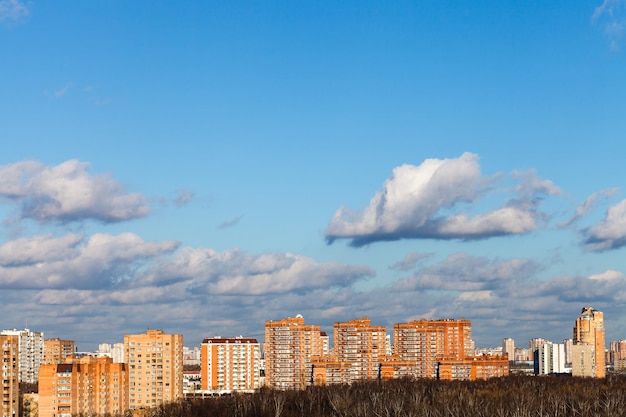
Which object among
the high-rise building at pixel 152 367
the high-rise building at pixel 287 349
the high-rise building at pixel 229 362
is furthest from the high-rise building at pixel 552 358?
the high-rise building at pixel 152 367

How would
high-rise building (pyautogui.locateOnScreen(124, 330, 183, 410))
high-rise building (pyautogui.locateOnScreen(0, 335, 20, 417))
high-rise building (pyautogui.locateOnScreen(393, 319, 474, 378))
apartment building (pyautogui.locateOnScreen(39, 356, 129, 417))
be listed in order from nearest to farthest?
1. high-rise building (pyautogui.locateOnScreen(0, 335, 20, 417))
2. apartment building (pyautogui.locateOnScreen(39, 356, 129, 417))
3. high-rise building (pyautogui.locateOnScreen(124, 330, 183, 410))
4. high-rise building (pyautogui.locateOnScreen(393, 319, 474, 378))

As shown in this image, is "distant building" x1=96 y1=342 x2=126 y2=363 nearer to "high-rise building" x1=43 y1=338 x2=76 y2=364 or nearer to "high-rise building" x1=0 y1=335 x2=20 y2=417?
"high-rise building" x1=43 y1=338 x2=76 y2=364

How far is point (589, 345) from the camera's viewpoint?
79.4 metres

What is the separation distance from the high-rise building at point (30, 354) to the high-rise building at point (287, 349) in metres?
18.5

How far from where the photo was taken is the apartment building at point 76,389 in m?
43.0

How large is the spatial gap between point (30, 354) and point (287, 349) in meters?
21.3

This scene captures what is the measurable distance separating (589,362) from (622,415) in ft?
155

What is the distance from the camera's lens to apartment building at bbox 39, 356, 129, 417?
141ft

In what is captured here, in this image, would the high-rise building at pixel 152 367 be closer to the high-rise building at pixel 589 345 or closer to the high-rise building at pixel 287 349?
the high-rise building at pixel 287 349

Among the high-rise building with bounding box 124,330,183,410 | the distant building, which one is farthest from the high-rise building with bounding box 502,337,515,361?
the high-rise building with bounding box 124,330,183,410

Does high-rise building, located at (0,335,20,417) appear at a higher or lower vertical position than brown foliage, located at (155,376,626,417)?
higher

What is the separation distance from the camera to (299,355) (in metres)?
63.3

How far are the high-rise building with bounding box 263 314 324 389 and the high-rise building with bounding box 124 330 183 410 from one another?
529 inches

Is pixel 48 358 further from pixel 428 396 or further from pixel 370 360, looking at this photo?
pixel 428 396
